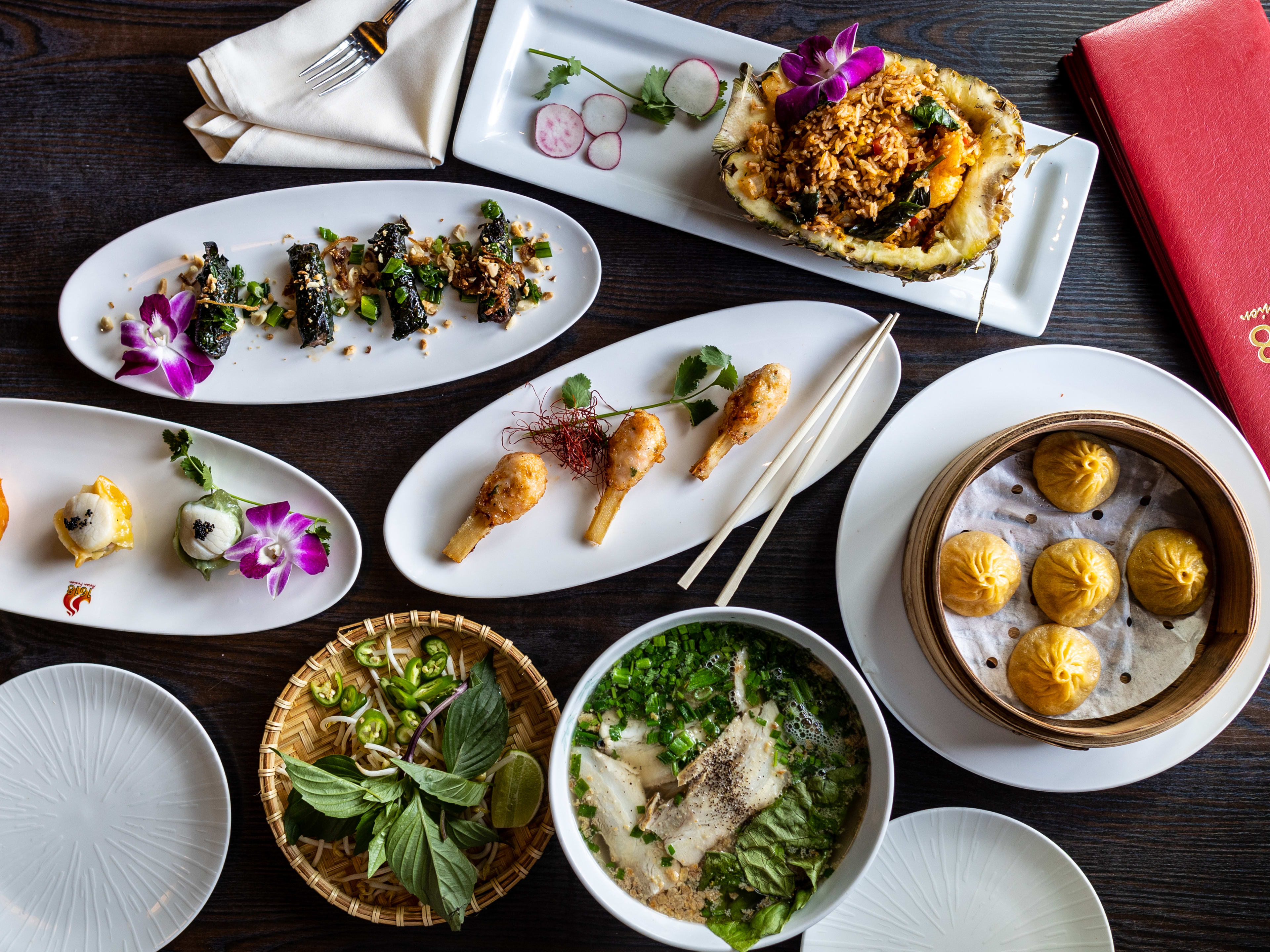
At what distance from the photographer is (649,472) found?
7.21ft

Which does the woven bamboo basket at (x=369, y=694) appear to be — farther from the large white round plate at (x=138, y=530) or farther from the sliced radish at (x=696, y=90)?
the sliced radish at (x=696, y=90)

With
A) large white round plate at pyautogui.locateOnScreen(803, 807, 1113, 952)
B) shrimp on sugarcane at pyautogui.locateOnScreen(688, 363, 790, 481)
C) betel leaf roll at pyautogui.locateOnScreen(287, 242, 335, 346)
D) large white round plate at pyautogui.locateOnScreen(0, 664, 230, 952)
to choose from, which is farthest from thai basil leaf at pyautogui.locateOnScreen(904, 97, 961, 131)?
large white round plate at pyautogui.locateOnScreen(0, 664, 230, 952)

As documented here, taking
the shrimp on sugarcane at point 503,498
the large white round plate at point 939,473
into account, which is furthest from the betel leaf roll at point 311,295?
the large white round plate at point 939,473

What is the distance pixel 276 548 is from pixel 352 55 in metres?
1.43

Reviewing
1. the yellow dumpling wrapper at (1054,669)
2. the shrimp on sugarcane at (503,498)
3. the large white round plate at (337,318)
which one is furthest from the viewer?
the large white round plate at (337,318)

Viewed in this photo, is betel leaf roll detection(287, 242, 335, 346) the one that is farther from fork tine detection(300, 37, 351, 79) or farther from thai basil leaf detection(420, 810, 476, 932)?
thai basil leaf detection(420, 810, 476, 932)

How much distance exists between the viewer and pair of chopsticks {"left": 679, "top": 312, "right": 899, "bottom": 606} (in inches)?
83.7

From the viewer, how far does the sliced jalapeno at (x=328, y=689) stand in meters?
2.10

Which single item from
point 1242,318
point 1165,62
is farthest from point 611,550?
point 1165,62

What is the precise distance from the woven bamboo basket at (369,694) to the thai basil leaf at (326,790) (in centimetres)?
19

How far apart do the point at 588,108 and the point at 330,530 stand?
56.7 inches

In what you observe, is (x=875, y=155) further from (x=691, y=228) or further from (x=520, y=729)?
(x=520, y=729)

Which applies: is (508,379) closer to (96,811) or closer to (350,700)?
(350,700)

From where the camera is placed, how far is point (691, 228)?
2.19 metres
